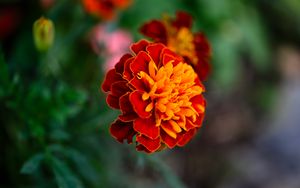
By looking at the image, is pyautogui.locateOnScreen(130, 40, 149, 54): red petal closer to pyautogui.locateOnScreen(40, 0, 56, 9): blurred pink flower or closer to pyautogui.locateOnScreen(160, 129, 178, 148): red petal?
pyautogui.locateOnScreen(160, 129, 178, 148): red petal

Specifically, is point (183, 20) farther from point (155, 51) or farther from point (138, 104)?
point (138, 104)

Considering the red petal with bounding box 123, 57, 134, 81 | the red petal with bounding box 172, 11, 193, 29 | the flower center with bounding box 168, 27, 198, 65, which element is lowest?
the red petal with bounding box 123, 57, 134, 81

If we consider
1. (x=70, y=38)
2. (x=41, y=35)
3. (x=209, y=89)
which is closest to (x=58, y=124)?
(x=41, y=35)

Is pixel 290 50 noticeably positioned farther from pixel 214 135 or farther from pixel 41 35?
pixel 41 35

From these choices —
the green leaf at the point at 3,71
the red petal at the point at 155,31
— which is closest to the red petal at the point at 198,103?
the red petal at the point at 155,31

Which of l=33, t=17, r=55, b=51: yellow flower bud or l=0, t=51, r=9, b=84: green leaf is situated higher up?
l=33, t=17, r=55, b=51: yellow flower bud

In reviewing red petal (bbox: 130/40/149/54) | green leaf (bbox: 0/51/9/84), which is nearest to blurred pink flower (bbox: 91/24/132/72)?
green leaf (bbox: 0/51/9/84)

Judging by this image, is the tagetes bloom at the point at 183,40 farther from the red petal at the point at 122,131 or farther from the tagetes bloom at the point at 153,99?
the red petal at the point at 122,131
